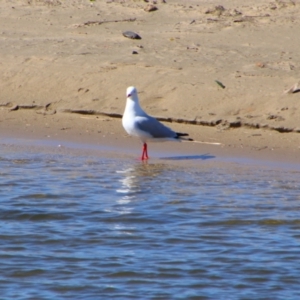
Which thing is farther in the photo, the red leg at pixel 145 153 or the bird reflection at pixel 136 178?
the red leg at pixel 145 153

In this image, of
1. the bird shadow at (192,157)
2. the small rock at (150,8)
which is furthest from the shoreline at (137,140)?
the small rock at (150,8)

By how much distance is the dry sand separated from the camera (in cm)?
859

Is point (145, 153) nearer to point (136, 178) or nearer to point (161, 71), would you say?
point (136, 178)

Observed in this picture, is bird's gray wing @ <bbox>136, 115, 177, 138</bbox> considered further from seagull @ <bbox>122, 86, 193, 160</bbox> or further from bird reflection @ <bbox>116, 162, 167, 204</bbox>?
bird reflection @ <bbox>116, 162, 167, 204</bbox>

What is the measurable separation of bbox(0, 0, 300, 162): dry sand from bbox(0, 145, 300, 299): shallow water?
2.86ft

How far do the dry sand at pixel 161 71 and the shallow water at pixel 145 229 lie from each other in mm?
872

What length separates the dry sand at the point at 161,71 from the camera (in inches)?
338

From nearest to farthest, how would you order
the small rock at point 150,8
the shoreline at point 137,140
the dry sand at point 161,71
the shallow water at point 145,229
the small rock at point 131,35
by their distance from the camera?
the shallow water at point 145,229
the shoreline at point 137,140
the dry sand at point 161,71
the small rock at point 131,35
the small rock at point 150,8

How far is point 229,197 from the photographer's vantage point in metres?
6.63

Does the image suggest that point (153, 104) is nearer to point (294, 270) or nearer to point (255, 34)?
point (255, 34)

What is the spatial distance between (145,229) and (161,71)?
4.24m

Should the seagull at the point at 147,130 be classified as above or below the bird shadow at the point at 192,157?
above

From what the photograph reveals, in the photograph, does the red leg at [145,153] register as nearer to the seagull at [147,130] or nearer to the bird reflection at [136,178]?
the seagull at [147,130]

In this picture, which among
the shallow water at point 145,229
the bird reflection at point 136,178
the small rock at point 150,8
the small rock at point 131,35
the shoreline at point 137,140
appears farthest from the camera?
the small rock at point 150,8
